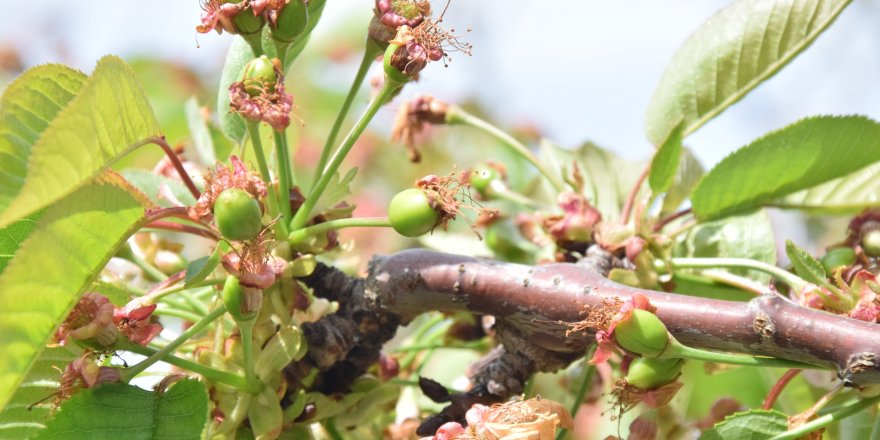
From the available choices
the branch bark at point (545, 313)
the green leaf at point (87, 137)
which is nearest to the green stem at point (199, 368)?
the branch bark at point (545, 313)

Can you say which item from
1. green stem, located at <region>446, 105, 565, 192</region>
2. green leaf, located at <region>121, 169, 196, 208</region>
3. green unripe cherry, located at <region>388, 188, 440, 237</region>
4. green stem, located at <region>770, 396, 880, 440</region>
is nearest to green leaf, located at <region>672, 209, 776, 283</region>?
green stem, located at <region>446, 105, 565, 192</region>

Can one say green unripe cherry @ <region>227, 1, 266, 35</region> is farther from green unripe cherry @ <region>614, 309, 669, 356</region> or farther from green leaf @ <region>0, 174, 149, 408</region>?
green unripe cherry @ <region>614, 309, 669, 356</region>

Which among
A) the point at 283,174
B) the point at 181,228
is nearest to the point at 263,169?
the point at 283,174

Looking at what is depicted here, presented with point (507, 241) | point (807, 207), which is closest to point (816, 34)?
point (807, 207)

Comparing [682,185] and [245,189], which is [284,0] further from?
[682,185]

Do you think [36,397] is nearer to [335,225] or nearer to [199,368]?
[199,368]

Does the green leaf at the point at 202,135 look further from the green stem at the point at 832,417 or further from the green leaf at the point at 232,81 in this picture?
the green stem at the point at 832,417
